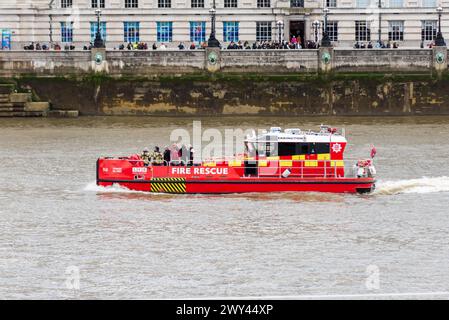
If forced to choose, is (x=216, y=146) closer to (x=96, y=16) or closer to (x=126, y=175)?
(x=126, y=175)

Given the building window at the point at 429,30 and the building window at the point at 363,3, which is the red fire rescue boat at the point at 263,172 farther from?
the building window at the point at 363,3

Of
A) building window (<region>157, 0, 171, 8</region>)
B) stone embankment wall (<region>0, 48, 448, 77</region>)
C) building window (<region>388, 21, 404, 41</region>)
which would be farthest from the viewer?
building window (<region>157, 0, 171, 8</region>)

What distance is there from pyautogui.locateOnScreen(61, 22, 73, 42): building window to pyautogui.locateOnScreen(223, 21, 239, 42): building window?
8.25m

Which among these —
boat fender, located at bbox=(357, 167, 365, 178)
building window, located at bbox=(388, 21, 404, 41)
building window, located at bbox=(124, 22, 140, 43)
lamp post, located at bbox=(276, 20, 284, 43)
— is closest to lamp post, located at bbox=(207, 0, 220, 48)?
lamp post, located at bbox=(276, 20, 284, 43)

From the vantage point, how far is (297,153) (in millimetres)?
41562

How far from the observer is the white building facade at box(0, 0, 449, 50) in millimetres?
76688

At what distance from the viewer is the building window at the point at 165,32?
7706 cm

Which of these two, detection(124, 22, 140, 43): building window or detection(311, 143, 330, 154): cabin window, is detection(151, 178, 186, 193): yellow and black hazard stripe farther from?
detection(124, 22, 140, 43): building window

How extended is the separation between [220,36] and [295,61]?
810cm

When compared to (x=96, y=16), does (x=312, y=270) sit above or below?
below

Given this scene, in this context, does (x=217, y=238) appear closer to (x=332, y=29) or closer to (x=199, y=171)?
(x=199, y=171)

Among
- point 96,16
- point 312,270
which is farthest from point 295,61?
point 312,270

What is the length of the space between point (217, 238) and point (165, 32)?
4391 centimetres
